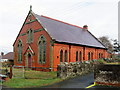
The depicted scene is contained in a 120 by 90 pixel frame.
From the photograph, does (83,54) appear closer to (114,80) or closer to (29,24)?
(29,24)

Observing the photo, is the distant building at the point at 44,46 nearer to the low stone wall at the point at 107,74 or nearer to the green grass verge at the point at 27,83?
the green grass verge at the point at 27,83

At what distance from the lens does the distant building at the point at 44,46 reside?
22.1 meters

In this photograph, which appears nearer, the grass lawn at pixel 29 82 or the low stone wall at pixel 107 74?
the low stone wall at pixel 107 74

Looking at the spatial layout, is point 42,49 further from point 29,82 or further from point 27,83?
point 27,83

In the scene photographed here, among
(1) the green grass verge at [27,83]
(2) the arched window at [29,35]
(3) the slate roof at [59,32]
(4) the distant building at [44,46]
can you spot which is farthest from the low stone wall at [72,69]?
(2) the arched window at [29,35]

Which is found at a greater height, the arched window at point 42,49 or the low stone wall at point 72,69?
the arched window at point 42,49

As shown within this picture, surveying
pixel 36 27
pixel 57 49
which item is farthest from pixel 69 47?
pixel 36 27

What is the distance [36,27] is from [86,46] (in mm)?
12581

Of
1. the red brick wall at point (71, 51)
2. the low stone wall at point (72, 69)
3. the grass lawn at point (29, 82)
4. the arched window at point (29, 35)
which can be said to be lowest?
the grass lawn at point (29, 82)

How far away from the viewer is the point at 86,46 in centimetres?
2936

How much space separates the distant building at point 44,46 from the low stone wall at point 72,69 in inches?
217

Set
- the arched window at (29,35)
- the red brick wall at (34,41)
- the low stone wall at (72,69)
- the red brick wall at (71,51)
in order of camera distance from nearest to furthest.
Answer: the low stone wall at (72,69)
the red brick wall at (71,51)
the red brick wall at (34,41)
the arched window at (29,35)

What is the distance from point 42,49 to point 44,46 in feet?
2.56

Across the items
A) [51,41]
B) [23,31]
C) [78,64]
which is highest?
[23,31]
